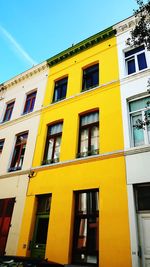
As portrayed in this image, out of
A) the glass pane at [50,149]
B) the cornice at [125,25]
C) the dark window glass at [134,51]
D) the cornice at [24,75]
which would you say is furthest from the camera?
the cornice at [24,75]

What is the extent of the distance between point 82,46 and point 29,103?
5017mm

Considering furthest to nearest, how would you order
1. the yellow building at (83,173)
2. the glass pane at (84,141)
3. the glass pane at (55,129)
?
the glass pane at (55,129), the glass pane at (84,141), the yellow building at (83,173)

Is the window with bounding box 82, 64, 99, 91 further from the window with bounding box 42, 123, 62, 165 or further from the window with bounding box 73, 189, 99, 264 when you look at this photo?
the window with bounding box 73, 189, 99, 264

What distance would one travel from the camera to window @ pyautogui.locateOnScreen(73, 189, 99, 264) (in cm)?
739

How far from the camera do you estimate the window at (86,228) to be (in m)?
7.39

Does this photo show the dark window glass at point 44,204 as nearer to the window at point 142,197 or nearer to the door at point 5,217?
the door at point 5,217

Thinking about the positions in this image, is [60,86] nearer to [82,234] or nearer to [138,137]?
[138,137]

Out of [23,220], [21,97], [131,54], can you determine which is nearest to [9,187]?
[23,220]

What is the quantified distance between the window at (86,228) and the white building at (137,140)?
149 centimetres

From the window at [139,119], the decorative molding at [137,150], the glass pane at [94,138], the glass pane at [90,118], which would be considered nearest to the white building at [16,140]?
the glass pane at [90,118]

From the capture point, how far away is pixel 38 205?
9516mm

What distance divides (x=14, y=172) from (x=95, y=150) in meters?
4.65

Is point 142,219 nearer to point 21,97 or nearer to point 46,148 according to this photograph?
point 46,148

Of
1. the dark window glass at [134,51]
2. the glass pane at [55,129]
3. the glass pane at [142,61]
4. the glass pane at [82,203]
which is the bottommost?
the glass pane at [82,203]
